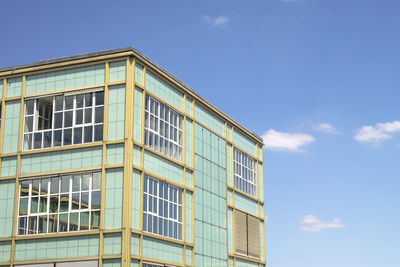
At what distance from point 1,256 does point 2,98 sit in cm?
936

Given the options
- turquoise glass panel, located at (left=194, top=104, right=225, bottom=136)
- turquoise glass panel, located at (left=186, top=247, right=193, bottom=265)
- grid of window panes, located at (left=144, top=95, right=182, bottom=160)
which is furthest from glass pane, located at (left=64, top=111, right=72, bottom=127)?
turquoise glass panel, located at (left=186, top=247, right=193, bottom=265)

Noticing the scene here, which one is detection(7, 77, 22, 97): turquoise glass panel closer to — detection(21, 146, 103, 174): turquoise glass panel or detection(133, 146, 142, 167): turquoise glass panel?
detection(21, 146, 103, 174): turquoise glass panel

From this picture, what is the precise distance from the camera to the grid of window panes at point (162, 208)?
32.8 m

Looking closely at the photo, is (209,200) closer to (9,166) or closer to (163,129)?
(163,129)

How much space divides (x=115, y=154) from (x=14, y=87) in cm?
852

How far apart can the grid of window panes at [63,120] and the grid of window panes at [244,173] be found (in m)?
15.9

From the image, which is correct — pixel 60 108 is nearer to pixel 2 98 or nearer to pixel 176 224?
pixel 2 98

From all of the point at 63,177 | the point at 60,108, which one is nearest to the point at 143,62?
the point at 60,108

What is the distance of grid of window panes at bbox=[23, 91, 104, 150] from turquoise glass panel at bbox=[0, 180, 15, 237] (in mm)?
A: 2335

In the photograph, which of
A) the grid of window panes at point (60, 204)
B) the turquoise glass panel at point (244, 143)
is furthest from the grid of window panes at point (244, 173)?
the grid of window panes at point (60, 204)

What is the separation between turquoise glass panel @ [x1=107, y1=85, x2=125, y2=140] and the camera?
32000mm

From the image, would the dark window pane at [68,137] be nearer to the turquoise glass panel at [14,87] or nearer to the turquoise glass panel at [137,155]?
the turquoise glass panel at [137,155]

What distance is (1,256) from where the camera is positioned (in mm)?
32562

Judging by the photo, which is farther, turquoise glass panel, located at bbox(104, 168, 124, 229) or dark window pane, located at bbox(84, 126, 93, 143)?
dark window pane, located at bbox(84, 126, 93, 143)
